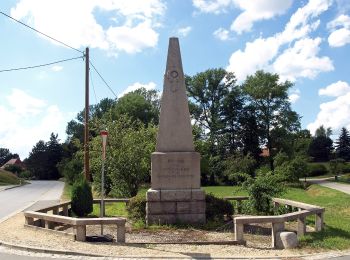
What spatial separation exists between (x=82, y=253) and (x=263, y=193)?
A: 24.9 feet

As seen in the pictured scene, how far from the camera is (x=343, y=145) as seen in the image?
9550cm

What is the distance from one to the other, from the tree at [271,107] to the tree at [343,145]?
36.1 metres

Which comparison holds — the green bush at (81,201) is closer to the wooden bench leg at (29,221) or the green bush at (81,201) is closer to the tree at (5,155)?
the wooden bench leg at (29,221)

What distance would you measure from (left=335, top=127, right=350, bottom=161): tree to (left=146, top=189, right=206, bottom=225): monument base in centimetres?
8542

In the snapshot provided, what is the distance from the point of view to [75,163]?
44750mm

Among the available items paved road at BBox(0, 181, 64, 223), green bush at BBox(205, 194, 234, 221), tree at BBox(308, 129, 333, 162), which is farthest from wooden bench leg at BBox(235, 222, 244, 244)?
tree at BBox(308, 129, 333, 162)

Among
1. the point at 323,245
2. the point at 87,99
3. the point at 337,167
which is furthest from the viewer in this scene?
the point at 337,167

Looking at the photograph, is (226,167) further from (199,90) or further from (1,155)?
(1,155)

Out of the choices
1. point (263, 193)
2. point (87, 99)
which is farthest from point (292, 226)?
point (87, 99)

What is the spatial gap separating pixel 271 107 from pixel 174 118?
5007cm

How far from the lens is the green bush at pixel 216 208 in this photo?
44.6 ft

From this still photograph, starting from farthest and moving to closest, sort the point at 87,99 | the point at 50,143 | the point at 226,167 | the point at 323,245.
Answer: the point at 50,143 → the point at 226,167 → the point at 87,99 → the point at 323,245

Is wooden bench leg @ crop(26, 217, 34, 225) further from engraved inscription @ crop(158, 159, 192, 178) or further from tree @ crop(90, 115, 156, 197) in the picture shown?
tree @ crop(90, 115, 156, 197)

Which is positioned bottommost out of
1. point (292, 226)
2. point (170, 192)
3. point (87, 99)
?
point (292, 226)
